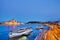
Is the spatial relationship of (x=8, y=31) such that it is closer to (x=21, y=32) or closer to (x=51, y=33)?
(x=21, y=32)

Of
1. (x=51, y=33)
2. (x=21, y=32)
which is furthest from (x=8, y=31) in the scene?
(x=51, y=33)

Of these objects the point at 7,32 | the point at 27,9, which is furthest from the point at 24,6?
the point at 7,32

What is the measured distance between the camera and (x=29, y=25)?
174 centimetres

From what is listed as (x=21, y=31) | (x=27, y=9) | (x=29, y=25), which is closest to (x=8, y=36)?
(x=21, y=31)

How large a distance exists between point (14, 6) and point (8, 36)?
408 millimetres

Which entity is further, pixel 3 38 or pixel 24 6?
pixel 24 6

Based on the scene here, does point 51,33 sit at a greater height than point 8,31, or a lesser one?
lesser

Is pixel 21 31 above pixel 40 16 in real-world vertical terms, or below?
below

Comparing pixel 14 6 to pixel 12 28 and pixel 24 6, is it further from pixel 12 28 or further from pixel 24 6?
pixel 12 28

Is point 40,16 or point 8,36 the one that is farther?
point 40,16

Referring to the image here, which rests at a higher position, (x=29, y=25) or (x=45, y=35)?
(x=29, y=25)

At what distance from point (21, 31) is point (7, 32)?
176mm

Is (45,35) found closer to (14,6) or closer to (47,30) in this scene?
(47,30)

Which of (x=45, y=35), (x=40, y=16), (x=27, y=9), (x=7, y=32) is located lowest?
(x=45, y=35)
